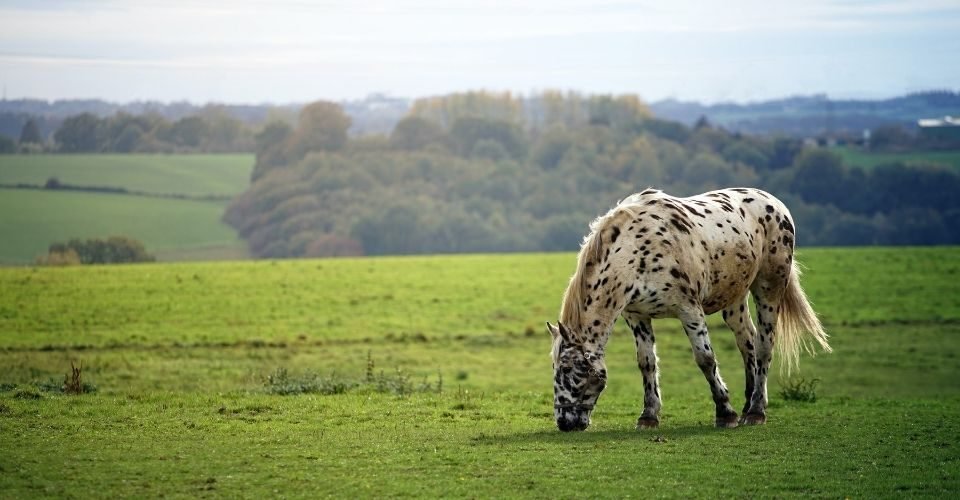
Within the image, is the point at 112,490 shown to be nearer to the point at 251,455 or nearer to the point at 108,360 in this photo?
the point at 251,455

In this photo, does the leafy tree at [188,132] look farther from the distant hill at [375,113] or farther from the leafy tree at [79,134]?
the leafy tree at [79,134]

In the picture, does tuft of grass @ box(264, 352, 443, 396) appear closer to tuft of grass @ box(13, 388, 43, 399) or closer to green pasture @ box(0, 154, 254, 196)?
tuft of grass @ box(13, 388, 43, 399)

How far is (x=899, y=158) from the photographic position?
139 meters

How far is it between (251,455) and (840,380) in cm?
2154

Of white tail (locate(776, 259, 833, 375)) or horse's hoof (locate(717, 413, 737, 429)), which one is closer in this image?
horse's hoof (locate(717, 413, 737, 429))

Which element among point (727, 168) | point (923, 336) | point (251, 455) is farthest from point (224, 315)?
point (727, 168)

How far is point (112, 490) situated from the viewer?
10289 mm

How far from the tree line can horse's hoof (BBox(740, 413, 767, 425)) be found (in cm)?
9161

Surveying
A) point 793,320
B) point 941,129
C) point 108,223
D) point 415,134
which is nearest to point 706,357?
point 793,320

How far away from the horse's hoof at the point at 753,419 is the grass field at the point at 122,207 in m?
73.4

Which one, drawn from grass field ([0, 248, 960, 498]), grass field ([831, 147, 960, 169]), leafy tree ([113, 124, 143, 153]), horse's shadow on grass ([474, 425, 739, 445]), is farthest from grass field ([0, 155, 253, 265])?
horse's shadow on grass ([474, 425, 739, 445])

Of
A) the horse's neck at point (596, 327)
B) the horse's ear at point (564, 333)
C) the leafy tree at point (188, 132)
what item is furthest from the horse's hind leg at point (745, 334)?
the leafy tree at point (188, 132)

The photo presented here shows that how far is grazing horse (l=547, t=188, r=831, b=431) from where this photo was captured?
13.4 m

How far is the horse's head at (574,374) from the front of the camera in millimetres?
13422
